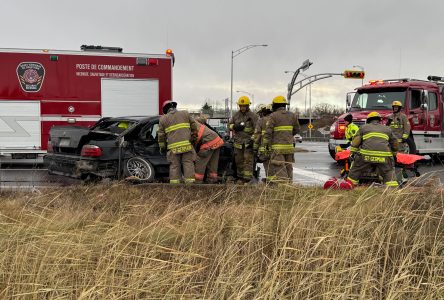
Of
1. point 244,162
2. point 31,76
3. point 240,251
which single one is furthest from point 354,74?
point 240,251

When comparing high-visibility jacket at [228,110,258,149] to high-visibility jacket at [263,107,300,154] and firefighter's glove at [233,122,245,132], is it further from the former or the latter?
high-visibility jacket at [263,107,300,154]

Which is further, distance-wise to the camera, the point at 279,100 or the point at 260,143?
the point at 260,143

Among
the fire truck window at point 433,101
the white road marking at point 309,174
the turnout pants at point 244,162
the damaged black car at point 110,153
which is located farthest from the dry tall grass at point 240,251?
the fire truck window at point 433,101

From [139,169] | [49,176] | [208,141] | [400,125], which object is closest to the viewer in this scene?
[139,169]

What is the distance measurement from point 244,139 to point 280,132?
3.26ft

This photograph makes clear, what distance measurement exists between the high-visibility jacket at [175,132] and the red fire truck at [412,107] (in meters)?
7.25

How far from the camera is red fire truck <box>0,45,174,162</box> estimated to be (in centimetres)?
989

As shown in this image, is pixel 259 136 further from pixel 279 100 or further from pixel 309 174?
pixel 309 174

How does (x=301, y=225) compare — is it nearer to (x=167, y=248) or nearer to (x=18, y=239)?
(x=167, y=248)

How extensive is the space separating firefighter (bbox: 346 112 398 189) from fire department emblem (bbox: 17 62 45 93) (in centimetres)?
717

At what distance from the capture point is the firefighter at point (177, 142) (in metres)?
6.31

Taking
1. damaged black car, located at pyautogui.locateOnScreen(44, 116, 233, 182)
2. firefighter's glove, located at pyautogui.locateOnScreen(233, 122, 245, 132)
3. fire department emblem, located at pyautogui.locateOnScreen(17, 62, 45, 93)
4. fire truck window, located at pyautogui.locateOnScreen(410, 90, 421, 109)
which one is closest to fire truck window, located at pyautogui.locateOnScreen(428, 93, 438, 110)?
fire truck window, located at pyautogui.locateOnScreen(410, 90, 421, 109)

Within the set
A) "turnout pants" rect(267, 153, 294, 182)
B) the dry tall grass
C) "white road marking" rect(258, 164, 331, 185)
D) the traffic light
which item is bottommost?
"white road marking" rect(258, 164, 331, 185)

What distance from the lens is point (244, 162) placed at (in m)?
7.98
